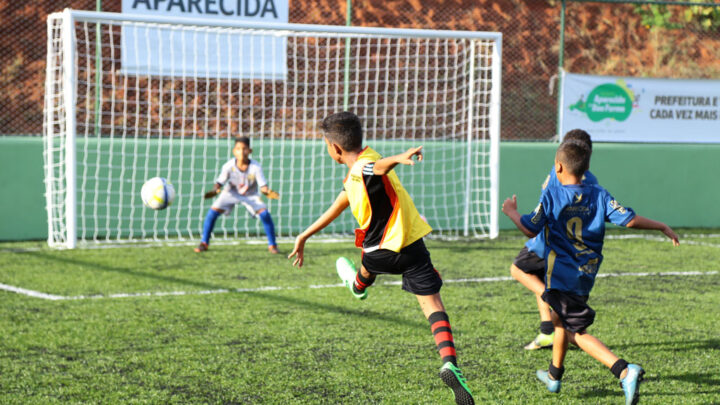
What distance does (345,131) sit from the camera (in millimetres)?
4461

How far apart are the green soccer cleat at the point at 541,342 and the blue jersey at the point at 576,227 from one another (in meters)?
1.08

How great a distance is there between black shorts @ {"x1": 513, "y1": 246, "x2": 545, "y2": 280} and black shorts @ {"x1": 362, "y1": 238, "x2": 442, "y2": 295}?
1.10 metres

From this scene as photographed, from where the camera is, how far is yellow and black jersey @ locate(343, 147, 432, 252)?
4293 mm

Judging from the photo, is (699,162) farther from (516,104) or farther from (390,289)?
(390,289)

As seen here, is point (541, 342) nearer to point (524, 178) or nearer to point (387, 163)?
point (387, 163)

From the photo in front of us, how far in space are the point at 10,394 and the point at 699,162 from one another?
38.1ft

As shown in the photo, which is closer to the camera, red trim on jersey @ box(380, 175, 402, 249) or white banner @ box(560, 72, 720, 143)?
red trim on jersey @ box(380, 175, 402, 249)

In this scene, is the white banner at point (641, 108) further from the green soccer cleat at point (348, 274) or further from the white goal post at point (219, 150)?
the green soccer cleat at point (348, 274)

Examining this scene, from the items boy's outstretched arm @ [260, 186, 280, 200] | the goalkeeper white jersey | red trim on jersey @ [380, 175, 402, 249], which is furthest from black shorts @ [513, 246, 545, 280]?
the goalkeeper white jersey

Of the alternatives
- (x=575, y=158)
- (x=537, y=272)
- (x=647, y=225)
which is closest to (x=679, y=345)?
(x=537, y=272)

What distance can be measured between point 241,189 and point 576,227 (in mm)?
6201

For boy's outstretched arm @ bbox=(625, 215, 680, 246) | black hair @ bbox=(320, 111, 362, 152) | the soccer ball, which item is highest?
black hair @ bbox=(320, 111, 362, 152)

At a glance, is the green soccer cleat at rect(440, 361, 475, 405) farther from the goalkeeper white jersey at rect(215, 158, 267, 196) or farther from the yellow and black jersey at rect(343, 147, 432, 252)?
the goalkeeper white jersey at rect(215, 158, 267, 196)

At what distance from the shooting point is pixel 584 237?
429 cm
